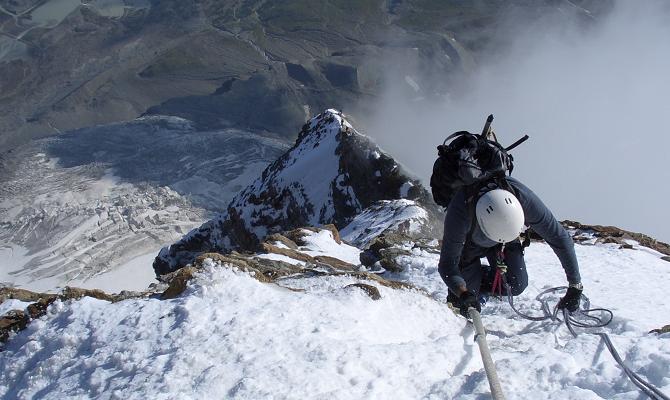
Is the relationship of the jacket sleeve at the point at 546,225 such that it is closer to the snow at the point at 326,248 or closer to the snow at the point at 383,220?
the snow at the point at 326,248

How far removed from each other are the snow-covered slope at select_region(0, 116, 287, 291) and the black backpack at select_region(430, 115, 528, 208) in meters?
97.9

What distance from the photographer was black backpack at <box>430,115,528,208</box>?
8359 mm

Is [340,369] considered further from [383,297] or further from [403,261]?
[403,261]

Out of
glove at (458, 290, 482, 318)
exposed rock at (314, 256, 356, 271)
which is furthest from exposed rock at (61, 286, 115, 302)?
exposed rock at (314, 256, 356, 271)

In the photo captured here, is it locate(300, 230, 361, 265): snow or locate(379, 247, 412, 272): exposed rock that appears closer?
locate(379, 247, 412, 272): exposed rock

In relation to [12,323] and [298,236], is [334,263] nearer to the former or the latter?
[298,236]

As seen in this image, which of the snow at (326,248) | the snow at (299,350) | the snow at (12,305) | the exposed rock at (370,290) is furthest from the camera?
the snow at (326,248)

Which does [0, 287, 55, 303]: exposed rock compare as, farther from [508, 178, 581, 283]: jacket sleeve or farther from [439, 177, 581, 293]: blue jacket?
[508, 178, 581, 283]: jacket sleeve

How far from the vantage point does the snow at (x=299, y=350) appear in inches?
273

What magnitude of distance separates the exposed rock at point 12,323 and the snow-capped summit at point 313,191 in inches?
1177

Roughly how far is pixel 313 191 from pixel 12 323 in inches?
1400

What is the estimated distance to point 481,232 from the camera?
8.87 m

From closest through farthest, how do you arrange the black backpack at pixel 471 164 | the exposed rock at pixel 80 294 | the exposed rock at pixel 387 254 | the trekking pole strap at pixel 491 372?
1. the trekking pole strap at pixel 491 372
2. the black backpack at pixel 471 164
3. the exposed rock at pixel 80 294
4. the exposed rock at pixel 387 254

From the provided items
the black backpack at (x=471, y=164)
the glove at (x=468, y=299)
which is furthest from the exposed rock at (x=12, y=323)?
the black backpack at (x=471, y=164)
